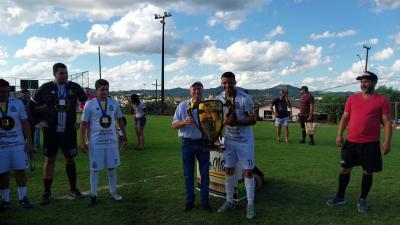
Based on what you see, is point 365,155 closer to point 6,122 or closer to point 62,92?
point 62,92

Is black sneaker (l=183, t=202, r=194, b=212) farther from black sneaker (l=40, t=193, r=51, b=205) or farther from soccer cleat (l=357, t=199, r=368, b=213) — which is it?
soccer cleat (l=357, t=199, r=368, b=213)

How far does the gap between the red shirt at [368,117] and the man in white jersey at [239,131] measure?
4.94 ft

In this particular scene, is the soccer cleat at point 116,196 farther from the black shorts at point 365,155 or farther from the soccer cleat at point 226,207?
the black shorts at point 365,155

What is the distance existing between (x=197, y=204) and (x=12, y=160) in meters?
2.74

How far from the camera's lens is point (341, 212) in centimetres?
571

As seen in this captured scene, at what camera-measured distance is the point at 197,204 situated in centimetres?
615

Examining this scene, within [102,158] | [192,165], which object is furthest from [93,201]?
[192,165]

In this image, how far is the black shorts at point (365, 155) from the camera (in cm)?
577

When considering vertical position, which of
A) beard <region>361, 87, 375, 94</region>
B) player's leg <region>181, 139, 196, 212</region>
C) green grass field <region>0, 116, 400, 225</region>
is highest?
beard <region>361, 87, 375, 94</region>

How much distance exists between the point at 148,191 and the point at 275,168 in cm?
326

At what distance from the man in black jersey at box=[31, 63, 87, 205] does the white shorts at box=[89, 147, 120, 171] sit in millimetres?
582

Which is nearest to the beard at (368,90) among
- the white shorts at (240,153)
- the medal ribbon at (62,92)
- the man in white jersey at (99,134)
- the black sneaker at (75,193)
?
the white shorts at (240,153)

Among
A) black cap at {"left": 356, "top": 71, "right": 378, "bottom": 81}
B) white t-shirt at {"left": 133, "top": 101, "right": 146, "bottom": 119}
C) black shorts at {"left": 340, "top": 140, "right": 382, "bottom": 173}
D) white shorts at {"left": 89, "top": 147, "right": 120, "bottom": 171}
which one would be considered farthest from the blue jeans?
white t-shirt at {"left": 133, "top": 101, "right": 146, "bottom": 119}

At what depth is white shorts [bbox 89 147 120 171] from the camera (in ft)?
20.2
